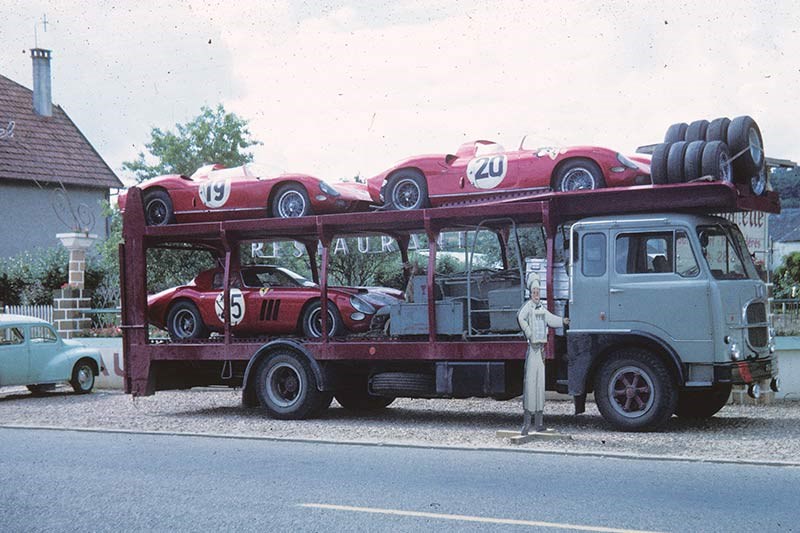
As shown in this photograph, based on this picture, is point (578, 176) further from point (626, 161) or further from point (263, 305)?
point (263, 305)

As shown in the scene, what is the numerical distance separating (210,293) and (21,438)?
349 centimetres

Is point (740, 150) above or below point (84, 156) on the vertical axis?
below

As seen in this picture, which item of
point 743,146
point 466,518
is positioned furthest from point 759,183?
point 466,518

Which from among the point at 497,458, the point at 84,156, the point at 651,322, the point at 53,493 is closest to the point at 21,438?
the point at 53,493

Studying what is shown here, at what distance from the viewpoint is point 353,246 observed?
24656mm

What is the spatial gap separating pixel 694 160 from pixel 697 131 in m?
0.76

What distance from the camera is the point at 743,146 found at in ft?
41.1

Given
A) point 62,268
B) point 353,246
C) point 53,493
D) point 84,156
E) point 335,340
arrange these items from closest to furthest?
1. point 53,493
2. point 335,340
3. point 353,246
4. point 62,268
5. point 84,156

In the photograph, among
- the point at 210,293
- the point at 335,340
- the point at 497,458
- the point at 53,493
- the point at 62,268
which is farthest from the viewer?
the point at 62,268

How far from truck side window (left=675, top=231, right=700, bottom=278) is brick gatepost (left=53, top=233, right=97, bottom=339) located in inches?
570

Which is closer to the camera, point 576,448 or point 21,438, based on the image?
point 576,448

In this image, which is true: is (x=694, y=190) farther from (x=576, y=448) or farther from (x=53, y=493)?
(x=53, y=493)

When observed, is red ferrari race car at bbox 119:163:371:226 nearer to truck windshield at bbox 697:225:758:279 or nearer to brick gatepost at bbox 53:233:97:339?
truck windshield at bbox 697:225:758:279

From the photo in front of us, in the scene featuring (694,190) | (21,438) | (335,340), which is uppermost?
(694,190)
